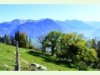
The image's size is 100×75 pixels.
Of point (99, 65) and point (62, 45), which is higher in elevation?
point (62, 45)

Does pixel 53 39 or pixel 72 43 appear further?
pixel 53 39

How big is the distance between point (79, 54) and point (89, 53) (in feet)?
15.1

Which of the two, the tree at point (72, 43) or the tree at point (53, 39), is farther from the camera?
the tree at point (53, 39)

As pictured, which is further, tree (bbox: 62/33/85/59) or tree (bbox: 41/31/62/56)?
tree (bbox: 41/31/62/56)

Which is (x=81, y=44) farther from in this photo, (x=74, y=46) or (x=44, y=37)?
(x=44, y=37)

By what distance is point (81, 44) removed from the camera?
76250 millimetres

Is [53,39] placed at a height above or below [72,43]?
above

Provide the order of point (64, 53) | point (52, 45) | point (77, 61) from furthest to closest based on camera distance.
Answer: point (52, 45) → point (64, 53) → point (77, 61)

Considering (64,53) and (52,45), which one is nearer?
(64,53)

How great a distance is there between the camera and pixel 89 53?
7894cm
